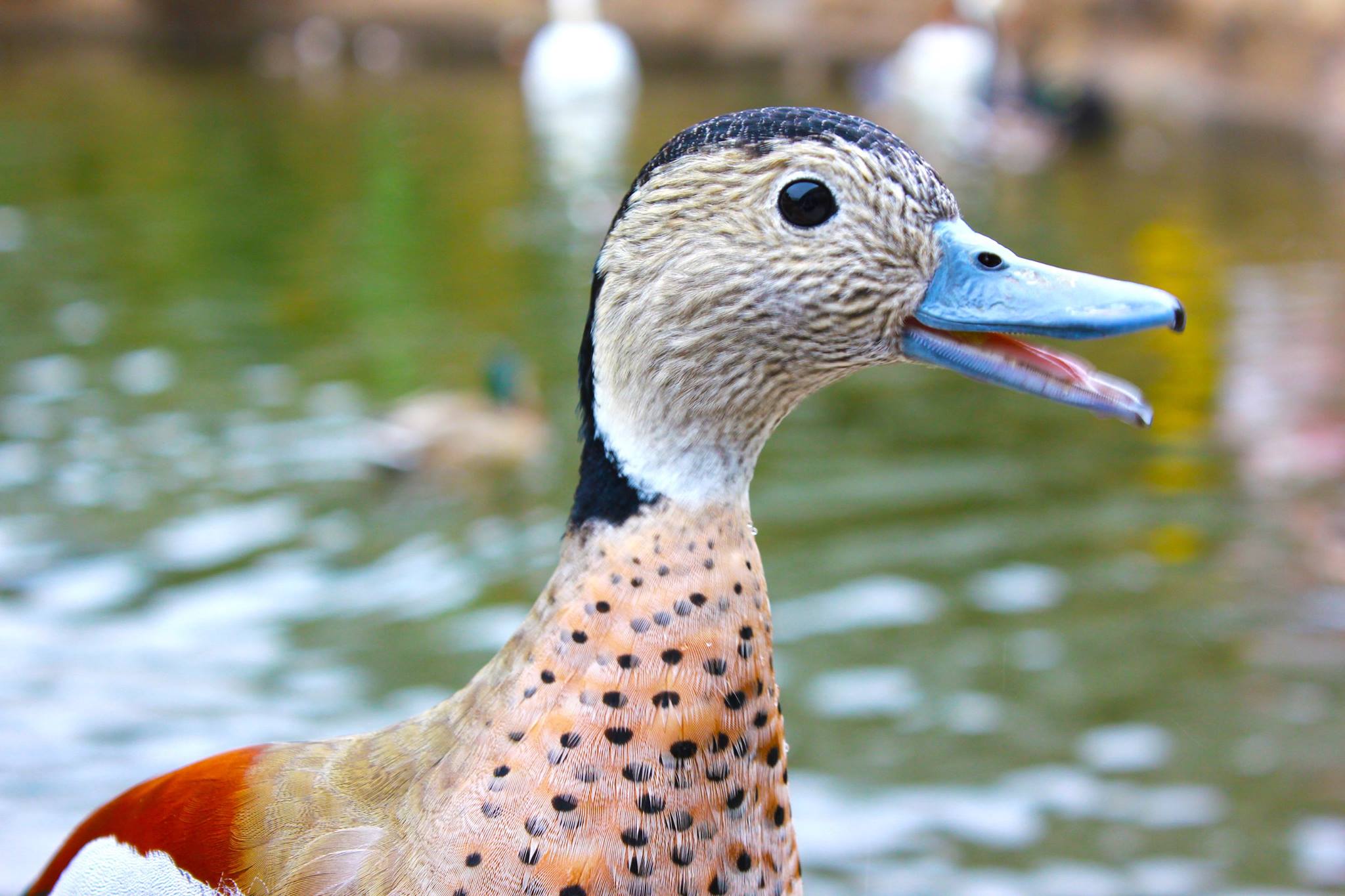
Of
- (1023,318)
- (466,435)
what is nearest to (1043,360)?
(1023,318)

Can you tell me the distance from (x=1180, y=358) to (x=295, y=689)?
194 inches

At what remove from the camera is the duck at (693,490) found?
163 cm

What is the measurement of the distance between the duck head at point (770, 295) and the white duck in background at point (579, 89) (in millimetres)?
10827

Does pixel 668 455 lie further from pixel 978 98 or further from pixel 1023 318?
pixel 978 98

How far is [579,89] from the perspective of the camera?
51.7 feet

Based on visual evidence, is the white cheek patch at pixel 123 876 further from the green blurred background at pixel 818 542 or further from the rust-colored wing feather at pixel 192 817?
the green blurred background at pixel 818 542

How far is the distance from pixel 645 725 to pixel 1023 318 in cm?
63

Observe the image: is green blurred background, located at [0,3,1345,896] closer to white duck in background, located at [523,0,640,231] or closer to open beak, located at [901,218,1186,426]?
open beak, located at [901,218,1186,426]

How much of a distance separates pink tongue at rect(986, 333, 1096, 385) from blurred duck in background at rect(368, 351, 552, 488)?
438cm

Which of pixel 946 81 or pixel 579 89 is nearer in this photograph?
pixel 946 81

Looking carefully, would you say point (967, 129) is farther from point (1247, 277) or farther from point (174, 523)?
point (174, 523)

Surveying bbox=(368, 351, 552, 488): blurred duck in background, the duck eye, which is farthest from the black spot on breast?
bbox=(368, 351, 552, 488): blurred duck in background

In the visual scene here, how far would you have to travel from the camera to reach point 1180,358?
7395 millimetres

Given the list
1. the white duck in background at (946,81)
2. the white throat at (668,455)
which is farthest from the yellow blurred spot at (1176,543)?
the white duck in background at (946,81)
